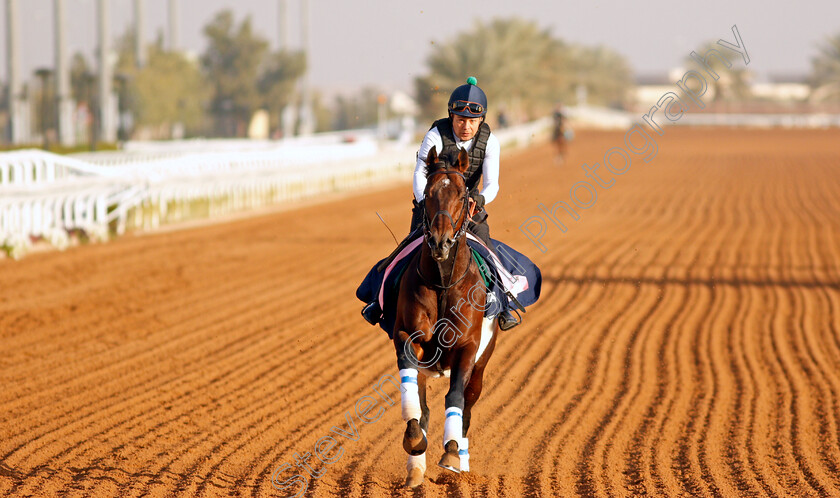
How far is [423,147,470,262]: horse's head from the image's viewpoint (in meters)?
5.34

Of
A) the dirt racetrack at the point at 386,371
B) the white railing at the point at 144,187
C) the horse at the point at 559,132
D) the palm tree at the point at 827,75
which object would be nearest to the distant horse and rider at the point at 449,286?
the dirt racetrack at the point at 386,371

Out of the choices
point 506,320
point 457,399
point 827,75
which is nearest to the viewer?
point 457,399

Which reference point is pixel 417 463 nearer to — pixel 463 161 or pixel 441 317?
pixel 441 317

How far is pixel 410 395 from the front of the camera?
569 cm

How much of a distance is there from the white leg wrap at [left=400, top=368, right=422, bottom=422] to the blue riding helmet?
1722 millimetres

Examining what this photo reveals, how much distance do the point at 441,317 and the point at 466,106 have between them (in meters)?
1.42

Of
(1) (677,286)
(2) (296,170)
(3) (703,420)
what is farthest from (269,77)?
(3) (703,420)

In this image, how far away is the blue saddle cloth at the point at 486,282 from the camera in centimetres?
623

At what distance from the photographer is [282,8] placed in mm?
48438

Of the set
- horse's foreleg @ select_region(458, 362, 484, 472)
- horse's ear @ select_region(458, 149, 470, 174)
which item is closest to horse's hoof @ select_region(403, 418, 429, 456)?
horse's foreleg @ select_region(458, 362, 484, 472)

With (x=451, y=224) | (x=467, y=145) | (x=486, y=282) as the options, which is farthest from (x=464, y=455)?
(x=467, y=145)

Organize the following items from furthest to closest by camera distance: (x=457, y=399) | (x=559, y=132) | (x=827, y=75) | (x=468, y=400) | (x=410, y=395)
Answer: (x=827, y=75) → (x=559, y=132) → (x=468, y=400) → (x=457, y=399) → (x=410, y=395)

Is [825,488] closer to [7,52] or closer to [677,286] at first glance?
[677,286]

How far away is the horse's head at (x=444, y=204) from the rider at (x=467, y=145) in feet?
1.00
